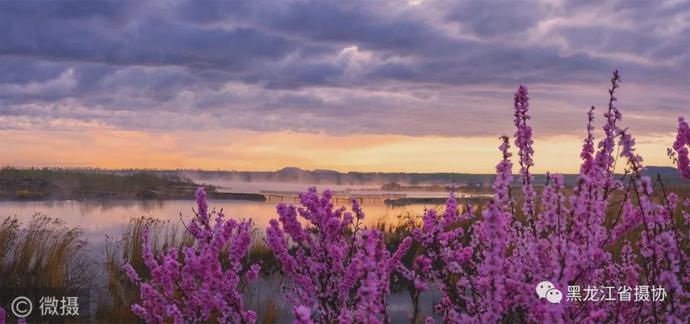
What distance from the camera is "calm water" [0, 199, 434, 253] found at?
2009 cm

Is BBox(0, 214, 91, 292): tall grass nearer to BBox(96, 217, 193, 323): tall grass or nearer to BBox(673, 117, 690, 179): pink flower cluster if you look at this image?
BBox(96, 217, 193, 323): tall grass

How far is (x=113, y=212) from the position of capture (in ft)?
79.6

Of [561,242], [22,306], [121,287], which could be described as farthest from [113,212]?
[561,242]

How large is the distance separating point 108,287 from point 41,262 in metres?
1.31

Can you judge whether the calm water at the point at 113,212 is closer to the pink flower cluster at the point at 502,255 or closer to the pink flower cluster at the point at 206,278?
the pink flower cluster at the point at 206,278

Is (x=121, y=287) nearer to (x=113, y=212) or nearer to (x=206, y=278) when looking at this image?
(x=206, y=278)

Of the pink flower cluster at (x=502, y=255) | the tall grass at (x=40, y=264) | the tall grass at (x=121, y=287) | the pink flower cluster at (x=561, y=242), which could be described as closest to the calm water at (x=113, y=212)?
the tall grass at (x=121, y=287)

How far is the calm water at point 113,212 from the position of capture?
2009 centimetres

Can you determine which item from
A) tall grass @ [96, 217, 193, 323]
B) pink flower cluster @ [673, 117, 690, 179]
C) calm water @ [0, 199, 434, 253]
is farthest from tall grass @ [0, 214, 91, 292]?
pink flower cluster @ [673, 117, 690, 179]

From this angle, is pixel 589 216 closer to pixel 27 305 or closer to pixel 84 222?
pixel 27 305

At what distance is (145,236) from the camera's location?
5621 millimetres

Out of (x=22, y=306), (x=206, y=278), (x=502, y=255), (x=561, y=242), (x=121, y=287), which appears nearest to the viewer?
(x=561, y=242)

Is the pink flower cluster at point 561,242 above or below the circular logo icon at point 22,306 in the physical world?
above

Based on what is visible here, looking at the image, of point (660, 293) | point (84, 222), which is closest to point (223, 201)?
point (84, 222)
